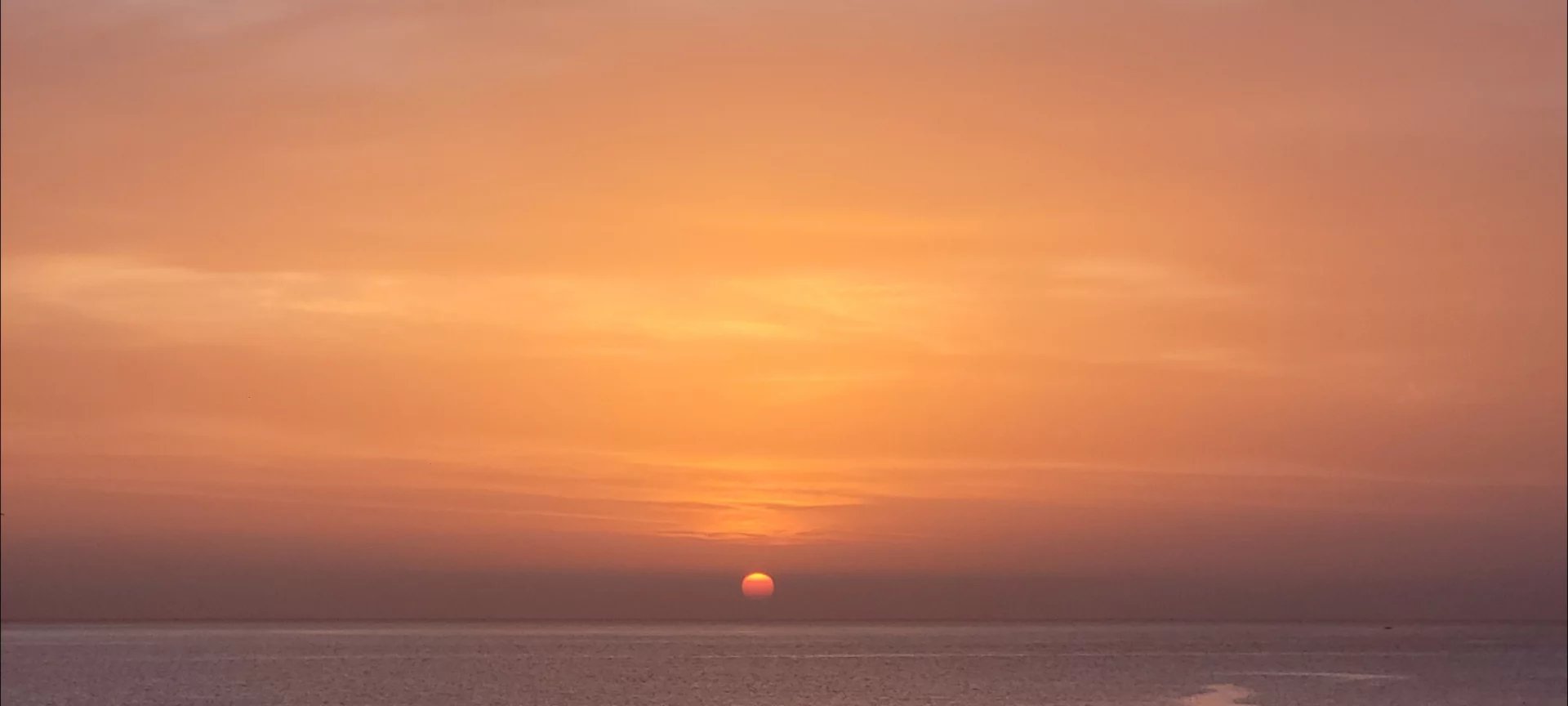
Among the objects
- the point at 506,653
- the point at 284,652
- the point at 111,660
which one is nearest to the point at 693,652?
the point at 506,653

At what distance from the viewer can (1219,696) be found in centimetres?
8725

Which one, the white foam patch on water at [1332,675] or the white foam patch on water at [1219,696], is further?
the white foam patch on water at [1332,675]

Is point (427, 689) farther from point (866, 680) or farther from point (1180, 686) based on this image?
point (1180, 686)

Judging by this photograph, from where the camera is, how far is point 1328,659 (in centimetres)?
14950

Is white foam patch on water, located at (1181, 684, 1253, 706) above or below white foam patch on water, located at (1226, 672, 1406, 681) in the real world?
below

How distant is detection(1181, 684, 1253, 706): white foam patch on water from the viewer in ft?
268

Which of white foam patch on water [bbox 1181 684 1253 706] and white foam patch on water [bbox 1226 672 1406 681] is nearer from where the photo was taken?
white foam patch on water [bbox 1181 684 1253 706]

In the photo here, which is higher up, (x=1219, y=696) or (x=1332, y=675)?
(x=1332, y=675)

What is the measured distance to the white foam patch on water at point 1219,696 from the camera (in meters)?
81.8

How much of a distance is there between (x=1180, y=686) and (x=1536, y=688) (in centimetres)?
2219

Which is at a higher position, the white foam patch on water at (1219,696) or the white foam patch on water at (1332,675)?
the white foam patch on water at (1332,675)

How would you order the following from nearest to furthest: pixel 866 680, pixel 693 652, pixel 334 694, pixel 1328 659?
1. pixel 334 694
2. pixel 866 680
3. pixel 1328 659
4. pixel 693 652

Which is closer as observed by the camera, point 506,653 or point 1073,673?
point 1073,673

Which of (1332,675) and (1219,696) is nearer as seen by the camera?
(1219,696)
